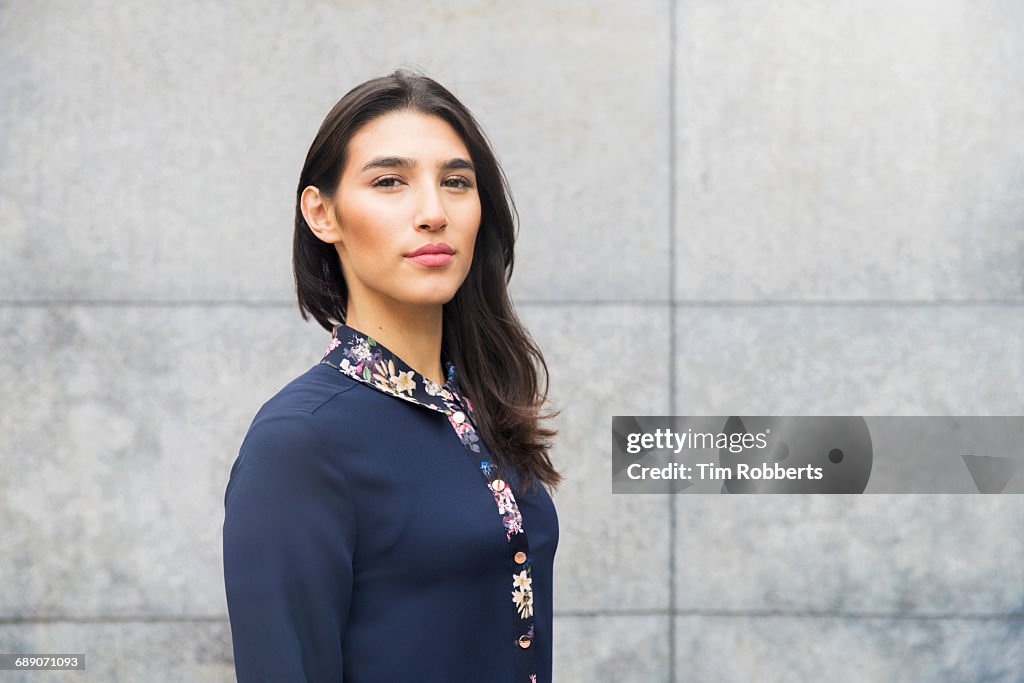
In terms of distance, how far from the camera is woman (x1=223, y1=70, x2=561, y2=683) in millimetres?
1351

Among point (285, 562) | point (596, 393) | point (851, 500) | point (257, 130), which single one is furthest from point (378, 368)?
point (851, 500)

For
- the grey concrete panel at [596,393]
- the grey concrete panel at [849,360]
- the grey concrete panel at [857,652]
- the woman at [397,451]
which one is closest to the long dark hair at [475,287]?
the woman at [397,451]

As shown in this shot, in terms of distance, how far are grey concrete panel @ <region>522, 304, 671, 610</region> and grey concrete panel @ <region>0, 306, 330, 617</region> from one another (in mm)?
856

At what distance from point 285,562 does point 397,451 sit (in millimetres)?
230

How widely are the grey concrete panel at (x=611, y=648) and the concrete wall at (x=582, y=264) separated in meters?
0.01

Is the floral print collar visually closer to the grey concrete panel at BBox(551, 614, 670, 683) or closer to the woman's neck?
the woman's neck

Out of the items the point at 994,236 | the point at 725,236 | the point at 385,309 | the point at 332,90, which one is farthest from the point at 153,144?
the point at 994,236

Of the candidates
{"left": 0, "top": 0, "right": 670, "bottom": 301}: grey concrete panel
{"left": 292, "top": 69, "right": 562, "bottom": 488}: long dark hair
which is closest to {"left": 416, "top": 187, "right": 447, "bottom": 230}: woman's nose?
{"left": 292, "top": 69, "right": 562, "bottom": 488}: long dark hair

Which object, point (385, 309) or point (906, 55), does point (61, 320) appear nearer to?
point (385, 309)

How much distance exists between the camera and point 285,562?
4.39ft

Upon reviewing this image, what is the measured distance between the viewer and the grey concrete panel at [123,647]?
3922 mm

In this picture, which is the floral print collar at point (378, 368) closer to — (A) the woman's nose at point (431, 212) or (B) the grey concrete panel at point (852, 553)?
(A) the woman's nose at point (431, 212)

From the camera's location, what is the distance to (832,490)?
13.0 ft

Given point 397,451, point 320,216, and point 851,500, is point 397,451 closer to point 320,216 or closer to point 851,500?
point 320,216
